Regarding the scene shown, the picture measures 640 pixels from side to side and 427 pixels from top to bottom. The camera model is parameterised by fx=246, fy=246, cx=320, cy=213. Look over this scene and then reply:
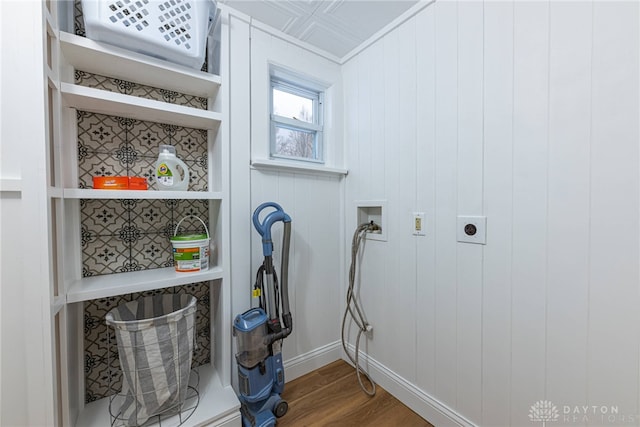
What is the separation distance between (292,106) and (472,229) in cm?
141

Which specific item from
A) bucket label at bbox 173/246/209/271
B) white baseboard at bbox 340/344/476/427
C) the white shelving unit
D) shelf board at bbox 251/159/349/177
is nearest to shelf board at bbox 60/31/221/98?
the white shelving unit

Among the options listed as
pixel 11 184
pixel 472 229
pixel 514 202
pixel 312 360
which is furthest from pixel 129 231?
pixel 514 202

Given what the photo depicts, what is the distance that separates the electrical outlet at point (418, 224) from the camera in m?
1.34

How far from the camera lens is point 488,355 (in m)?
1.10

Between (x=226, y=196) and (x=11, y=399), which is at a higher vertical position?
(x=226, y=196)

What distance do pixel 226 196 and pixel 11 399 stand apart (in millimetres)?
1000

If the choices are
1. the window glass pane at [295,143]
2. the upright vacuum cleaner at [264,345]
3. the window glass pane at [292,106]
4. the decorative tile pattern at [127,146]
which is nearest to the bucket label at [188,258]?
the upright vacuum cleaner at [264,345]

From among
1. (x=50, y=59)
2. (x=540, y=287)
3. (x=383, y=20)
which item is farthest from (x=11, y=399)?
(x=383, y=20)

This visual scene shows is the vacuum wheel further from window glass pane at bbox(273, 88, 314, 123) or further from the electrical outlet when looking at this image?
window glass pane at bbox(273, 88, 314, 123)

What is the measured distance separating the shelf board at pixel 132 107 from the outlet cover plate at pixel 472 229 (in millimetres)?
1344

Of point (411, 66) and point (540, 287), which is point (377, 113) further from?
point (540, 287)

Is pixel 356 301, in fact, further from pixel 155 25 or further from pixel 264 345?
pixel 155 25

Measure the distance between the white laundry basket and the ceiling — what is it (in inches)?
12.8

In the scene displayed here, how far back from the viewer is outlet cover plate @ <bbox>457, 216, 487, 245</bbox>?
3.61ft
